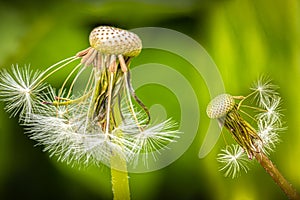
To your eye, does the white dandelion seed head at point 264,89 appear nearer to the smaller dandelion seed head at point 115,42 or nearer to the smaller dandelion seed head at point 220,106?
the smaller dandelion seed head at point 220,106

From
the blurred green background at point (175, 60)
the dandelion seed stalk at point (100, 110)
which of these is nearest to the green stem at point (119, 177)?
the dandelion seed stalk at point (100, 110)

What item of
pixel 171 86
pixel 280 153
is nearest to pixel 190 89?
pixel 171 86

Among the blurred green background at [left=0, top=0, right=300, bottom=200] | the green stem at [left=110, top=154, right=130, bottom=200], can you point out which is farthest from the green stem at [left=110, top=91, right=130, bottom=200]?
the blurred green background at [left=0, top=0, right=300, bottom=200]

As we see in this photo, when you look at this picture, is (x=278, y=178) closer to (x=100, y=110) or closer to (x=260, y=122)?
(x=260, y=122)

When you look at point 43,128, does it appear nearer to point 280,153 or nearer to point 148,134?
point 148,134

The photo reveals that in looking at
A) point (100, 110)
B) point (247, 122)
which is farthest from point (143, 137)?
point (247, 122)

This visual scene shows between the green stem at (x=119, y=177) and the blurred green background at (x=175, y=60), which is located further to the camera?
the blurred green background at (x=175, y=60)
